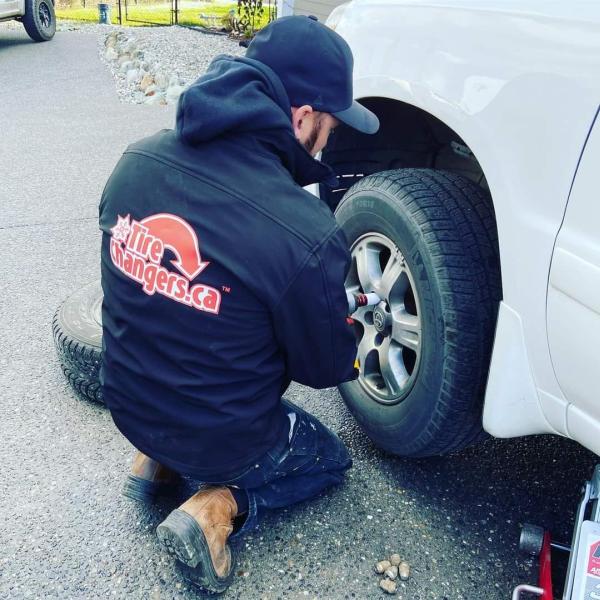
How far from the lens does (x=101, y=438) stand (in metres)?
2.48

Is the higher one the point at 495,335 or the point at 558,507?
the point at 495,335

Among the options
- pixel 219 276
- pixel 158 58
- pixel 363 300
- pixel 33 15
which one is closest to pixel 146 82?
pixel 158 58

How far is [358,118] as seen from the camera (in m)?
2.00

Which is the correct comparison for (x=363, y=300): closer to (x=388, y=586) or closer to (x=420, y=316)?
(x=420, y=316)

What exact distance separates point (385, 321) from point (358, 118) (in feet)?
2.17

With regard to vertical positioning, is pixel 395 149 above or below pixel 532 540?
above

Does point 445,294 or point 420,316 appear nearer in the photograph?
point 445,294

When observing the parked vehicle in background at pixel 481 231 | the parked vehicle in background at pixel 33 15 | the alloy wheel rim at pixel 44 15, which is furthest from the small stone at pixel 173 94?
the parked vehicle in background at pixel 481 231

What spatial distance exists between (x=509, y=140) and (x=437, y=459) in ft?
4.06

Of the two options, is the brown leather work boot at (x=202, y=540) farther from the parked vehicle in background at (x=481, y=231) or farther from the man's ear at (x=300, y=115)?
the man's ear at (x=300, y=115)

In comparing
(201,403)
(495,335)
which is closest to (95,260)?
(201,403)

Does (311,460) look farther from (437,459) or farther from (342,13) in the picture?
(342,13)

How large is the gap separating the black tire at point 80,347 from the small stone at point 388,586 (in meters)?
1.25

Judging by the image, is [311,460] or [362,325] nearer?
[311,460]
